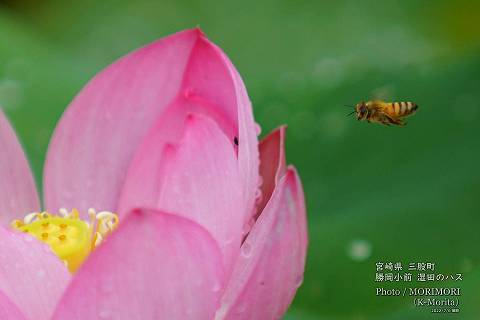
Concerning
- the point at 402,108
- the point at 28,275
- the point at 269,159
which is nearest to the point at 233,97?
the point at 269,159

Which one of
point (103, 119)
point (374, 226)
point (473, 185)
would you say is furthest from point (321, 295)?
point (103, 119)

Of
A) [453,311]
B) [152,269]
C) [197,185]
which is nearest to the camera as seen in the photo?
[152,269]

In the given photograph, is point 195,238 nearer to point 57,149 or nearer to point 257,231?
point 257,231

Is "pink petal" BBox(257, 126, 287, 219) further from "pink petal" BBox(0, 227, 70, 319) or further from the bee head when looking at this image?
"pink petal" BBox(0, 227, 70, 319)

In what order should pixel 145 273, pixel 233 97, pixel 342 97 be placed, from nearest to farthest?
1. pixel 145 273
2. pixel 233 97
3. pixel 342 97

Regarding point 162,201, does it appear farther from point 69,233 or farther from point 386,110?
point 386,110

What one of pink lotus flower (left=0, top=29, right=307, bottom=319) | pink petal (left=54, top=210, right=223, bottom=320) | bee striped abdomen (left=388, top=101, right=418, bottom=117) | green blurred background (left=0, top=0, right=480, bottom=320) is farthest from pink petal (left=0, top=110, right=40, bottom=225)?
bee striped abdomen (left=388, top=101, right=418, bottom=117)

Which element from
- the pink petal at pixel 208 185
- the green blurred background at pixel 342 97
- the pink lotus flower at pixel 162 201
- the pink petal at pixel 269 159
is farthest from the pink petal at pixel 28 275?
the green blurred background at pixel 342 97
